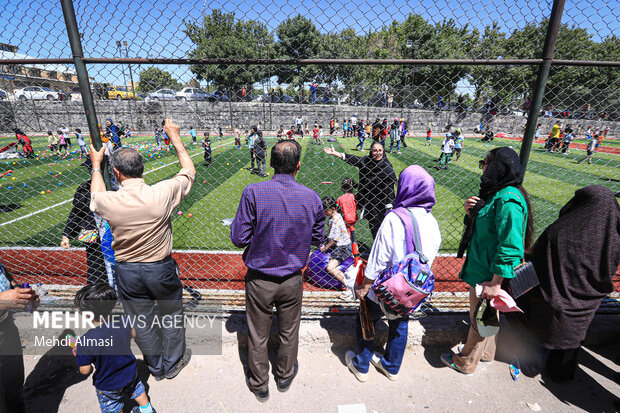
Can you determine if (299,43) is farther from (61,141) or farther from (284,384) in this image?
(61,141)

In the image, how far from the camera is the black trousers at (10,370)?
1974mm

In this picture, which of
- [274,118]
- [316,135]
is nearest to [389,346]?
[274,118]

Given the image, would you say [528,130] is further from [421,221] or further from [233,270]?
[233,270]

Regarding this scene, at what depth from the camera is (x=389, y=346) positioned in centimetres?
268

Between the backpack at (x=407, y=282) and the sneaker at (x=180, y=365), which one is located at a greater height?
the backpack at (x=407, y=282)

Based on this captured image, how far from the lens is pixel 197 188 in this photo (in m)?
10.6

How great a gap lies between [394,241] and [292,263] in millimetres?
815

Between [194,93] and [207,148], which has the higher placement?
[194,93]

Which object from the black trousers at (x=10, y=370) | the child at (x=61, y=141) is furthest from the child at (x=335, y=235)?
the child at (x=61, y=141)

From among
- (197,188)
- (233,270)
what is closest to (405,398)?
(233,270)

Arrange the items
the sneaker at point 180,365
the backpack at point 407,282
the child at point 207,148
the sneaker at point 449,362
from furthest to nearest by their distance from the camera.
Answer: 1. the child at point 207,148
2. the sneaker at point 449,362
3. the sneaker at point 180,365
4. the backpack at point 407,282

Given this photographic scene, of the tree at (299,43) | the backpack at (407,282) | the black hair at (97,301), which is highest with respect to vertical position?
the tree at (299,43)

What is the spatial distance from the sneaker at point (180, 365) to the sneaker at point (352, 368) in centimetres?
158

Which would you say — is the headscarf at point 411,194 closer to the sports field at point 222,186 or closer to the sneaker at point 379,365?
the sneaker at point 379,365
